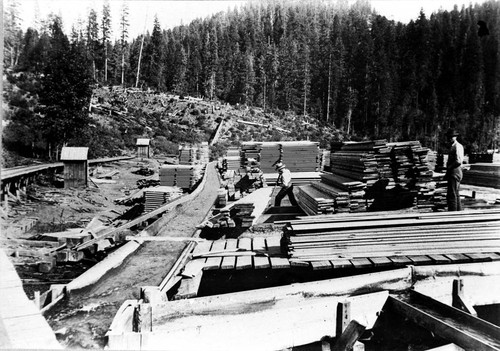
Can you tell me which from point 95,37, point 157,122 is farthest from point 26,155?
point 95,37

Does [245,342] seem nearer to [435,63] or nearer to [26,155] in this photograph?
[26,155]

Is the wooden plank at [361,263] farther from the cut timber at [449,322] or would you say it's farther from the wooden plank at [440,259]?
the wooden plank at [440,259]

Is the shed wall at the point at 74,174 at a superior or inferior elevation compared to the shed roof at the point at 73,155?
inferior

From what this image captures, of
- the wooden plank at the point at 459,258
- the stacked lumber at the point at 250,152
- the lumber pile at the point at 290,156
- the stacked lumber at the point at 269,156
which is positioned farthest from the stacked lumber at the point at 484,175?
the wooden plank at the point at 459,258

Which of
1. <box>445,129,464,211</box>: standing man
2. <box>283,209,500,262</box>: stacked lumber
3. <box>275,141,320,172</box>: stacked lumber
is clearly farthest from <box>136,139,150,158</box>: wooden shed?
<box>283,209,500,262</box>: stacked lumber

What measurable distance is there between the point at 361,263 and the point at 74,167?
2218cm

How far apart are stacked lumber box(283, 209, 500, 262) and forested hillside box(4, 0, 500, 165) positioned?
4977cm

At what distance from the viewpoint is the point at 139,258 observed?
7.90 metres

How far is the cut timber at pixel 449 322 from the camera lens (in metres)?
4.20

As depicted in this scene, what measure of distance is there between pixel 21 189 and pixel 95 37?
2528 inches

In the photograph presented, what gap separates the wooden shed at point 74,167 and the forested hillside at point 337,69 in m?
31.8

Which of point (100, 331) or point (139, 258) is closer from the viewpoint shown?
point (100, 331)

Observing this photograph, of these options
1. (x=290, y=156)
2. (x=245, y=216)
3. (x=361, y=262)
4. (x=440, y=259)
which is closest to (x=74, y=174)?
(x=290, y=156)

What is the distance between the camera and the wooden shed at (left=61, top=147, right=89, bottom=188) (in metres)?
23.8
